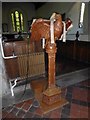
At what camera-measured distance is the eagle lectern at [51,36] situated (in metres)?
2.02

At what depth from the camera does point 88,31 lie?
4.73 m

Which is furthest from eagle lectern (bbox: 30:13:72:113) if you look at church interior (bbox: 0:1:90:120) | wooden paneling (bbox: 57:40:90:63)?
wooden paneling (bbox: 57:40:90:63)

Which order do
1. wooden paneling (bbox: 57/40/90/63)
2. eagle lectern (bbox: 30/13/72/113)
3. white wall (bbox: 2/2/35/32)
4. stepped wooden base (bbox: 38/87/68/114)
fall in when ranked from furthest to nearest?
white wall (bbox: 2/2/35/32) → wooden paneling (bbox: 57/40/90/63) → stepped wooden base (bbox: 38/87/68/114) → eagle lectern (bbox: 30/13/72/113)

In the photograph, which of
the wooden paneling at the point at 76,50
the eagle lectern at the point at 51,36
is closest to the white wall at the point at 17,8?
the wooden paneling at the point at 76,50

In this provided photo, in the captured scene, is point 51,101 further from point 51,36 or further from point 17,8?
point 17,8

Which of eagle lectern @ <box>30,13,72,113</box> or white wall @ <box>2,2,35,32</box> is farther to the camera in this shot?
white wall @ <box>2,2,35,32</box>

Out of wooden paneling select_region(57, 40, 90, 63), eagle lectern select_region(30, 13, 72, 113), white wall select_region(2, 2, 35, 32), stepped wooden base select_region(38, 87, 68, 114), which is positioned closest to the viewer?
eagle lectern select_region(30, 13, 72, 113)

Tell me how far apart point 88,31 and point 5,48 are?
2.95 meters

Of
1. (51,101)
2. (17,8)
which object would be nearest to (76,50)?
(51,101)

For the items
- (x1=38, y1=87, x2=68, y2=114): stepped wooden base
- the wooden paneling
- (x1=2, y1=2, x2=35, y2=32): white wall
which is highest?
(x1=2, y1=2, x2=35, y2=32): white wall

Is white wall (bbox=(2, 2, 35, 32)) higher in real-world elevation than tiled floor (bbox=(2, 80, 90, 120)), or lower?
higher

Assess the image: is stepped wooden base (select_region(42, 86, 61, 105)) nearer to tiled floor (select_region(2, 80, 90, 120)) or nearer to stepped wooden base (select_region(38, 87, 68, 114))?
stepped wooden base (select_region(38, 87, 68, 114))

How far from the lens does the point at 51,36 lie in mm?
2033

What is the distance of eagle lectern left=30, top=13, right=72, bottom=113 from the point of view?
202cm
